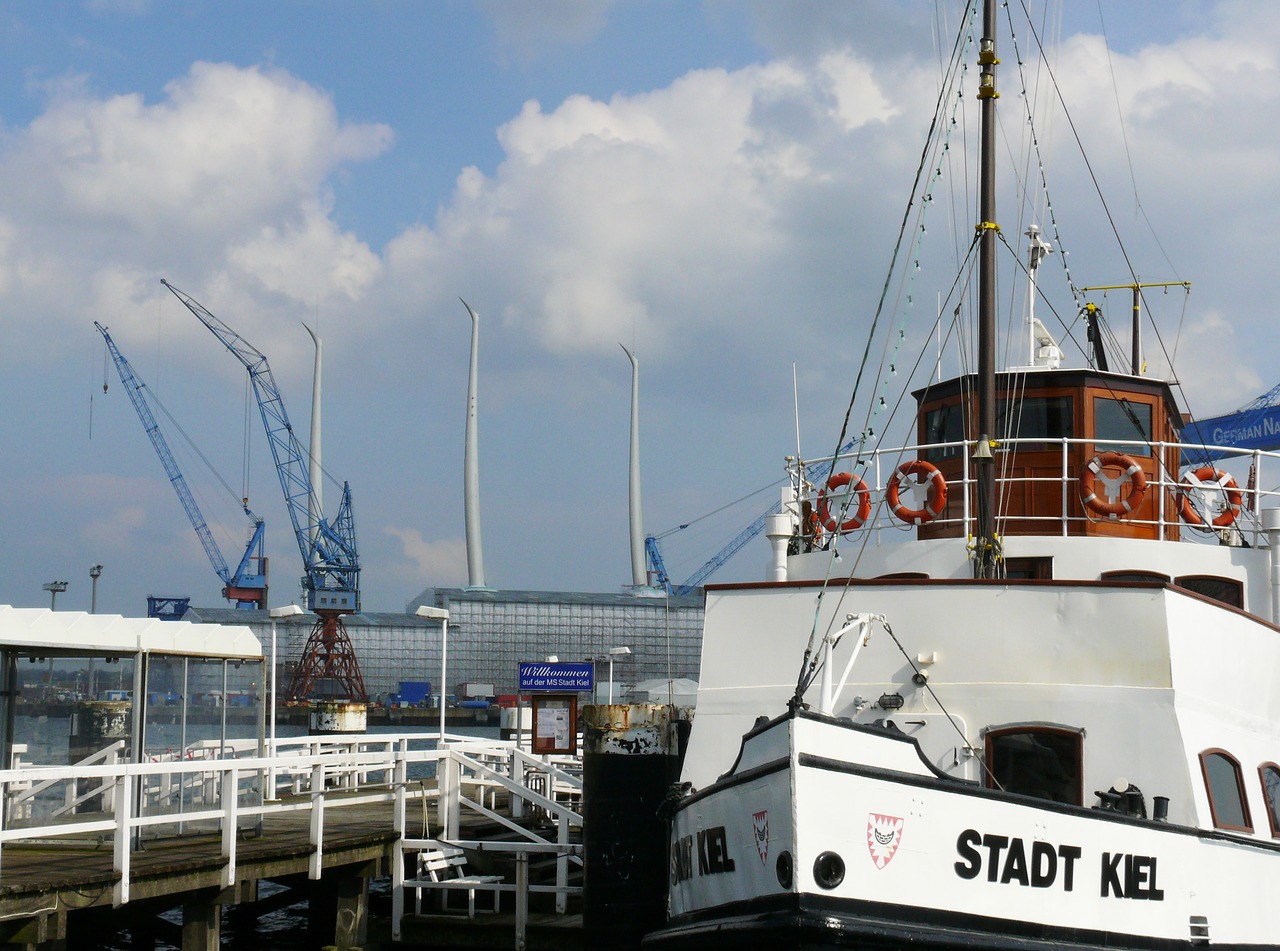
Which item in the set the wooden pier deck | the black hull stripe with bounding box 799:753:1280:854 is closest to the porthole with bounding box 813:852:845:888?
the black hull stripe with bounding box 799:753:1280:854

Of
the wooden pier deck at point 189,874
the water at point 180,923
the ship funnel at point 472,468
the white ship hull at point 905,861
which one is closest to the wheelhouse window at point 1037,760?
the white ship hull at point 905,861

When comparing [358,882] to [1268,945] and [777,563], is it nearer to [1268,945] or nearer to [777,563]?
[777,563]

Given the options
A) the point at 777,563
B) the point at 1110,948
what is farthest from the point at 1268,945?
the point at 777,563

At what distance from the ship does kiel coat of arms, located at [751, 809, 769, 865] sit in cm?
3

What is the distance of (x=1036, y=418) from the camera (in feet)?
51.4

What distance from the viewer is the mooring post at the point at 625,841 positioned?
45.1ft

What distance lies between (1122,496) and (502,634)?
425 feet

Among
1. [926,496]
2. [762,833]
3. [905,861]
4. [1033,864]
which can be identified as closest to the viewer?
[905,861]

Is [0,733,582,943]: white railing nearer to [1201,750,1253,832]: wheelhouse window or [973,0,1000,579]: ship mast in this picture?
[973,0,1000,579]: ship mast

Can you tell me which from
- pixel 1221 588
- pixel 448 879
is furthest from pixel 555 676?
pixel 1221 588

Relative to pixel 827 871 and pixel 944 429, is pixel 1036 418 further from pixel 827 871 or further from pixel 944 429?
pixel 827 871

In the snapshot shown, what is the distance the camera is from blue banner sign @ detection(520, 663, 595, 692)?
74.7 feet

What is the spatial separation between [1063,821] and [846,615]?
262 centimetres

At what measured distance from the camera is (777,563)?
14523 mm
